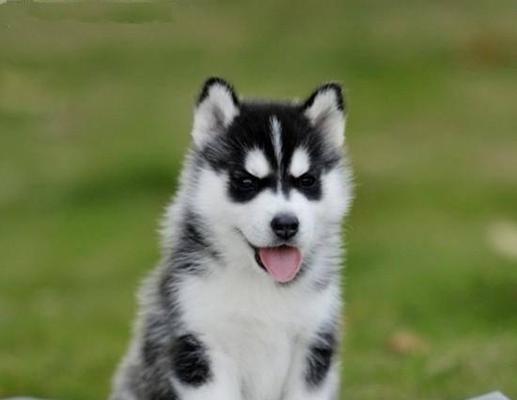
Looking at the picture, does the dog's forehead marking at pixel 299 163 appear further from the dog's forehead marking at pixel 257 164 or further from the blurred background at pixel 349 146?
the blurred background at pixel 349 146

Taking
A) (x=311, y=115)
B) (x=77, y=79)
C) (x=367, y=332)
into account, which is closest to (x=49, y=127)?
(x=77, y=79)

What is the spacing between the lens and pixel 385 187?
16938 millimetres

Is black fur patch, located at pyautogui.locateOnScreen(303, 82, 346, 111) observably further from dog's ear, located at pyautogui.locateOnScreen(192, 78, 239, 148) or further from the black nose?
the black nose

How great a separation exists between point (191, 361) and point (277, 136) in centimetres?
123

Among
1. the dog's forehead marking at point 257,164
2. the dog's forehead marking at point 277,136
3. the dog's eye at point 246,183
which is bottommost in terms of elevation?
the dog's eye at point 246,183

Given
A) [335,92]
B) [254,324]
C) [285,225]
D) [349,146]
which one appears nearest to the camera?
[285,225]

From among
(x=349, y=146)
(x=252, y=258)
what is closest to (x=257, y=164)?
(x=252, y=258)

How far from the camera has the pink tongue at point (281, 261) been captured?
7.51 metres

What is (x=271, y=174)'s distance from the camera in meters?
7.42

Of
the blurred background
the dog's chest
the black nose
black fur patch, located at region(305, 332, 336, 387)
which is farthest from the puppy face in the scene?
the blurred background

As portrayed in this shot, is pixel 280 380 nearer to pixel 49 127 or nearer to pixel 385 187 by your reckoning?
pixel 385 187

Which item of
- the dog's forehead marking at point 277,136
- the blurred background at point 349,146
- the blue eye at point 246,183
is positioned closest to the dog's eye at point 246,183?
the blue eye at point 246,183

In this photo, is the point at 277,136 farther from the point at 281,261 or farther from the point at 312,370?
the point at 312,370

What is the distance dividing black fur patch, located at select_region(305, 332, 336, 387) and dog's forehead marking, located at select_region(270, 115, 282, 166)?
0.98 meters
